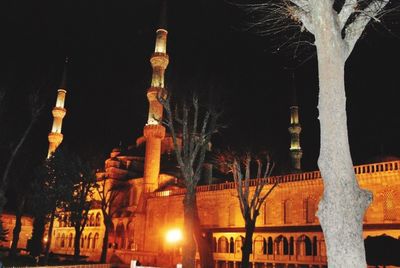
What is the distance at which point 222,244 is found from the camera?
32438 millimetres

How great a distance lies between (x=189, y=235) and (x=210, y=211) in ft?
67.3

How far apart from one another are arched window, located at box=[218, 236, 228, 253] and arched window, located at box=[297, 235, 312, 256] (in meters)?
6.78

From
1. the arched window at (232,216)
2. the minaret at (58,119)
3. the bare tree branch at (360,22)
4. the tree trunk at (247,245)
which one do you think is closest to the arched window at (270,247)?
the arched window at (232,216)

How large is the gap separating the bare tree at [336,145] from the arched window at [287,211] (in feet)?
83.1

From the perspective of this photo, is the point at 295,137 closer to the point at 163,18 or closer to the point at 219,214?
the point at 219,214

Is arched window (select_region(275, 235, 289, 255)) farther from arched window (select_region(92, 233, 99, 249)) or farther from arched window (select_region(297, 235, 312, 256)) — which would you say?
arched window (select_region(92, 233, 99, 249))

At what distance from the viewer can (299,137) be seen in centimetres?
4669

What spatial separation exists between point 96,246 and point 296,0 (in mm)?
46707

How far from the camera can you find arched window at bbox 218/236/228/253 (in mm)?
32094

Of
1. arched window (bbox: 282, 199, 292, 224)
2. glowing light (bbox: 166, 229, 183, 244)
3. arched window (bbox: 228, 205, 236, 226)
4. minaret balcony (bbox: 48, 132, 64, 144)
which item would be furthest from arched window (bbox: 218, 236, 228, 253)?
minaret balcony (bbox: 48, 132, 64, 144)

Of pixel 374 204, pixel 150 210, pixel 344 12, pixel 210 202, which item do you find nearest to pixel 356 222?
pixel 344 12

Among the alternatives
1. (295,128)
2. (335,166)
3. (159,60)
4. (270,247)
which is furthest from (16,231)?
(335,166)

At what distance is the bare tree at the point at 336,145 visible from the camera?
5449 millimetres

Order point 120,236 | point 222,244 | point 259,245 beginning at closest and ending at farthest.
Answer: point 259,245 → point 222,244 → point 120,236
